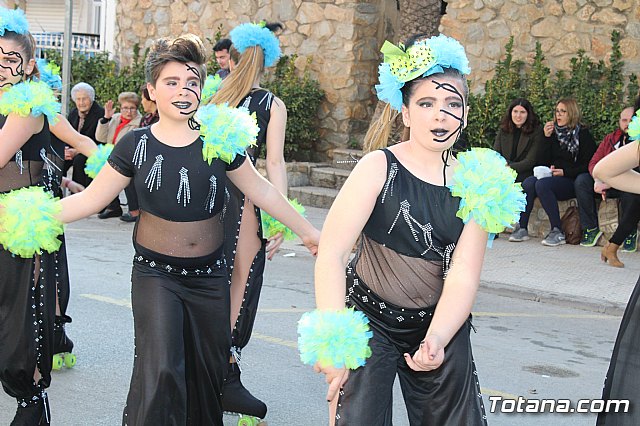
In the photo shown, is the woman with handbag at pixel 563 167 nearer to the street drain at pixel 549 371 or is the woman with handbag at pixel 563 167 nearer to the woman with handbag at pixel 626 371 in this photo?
the street drain at pixel 549 371

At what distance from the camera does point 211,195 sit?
469cm

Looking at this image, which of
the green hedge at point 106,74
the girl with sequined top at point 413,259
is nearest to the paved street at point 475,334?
the girl with sequined top at point 413,259

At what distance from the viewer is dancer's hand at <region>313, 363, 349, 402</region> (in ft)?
11.8

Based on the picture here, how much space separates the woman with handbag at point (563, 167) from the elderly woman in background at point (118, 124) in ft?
18.5

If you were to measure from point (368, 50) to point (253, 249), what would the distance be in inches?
422

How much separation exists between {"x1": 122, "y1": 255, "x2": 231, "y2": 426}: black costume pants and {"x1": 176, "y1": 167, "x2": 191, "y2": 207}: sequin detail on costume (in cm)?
31

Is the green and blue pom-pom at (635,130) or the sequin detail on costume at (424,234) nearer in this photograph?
the sequin detail on costume at (424,234)

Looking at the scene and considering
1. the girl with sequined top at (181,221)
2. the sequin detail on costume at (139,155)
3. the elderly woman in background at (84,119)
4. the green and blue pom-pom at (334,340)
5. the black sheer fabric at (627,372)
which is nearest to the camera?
the green and blue pom-pom at (334,340)

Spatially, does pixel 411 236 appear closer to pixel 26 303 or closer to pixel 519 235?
pixel 26 303

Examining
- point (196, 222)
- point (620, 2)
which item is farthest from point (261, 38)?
point (620, 2)

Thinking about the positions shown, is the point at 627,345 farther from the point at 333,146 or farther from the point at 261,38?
the point at 333,146

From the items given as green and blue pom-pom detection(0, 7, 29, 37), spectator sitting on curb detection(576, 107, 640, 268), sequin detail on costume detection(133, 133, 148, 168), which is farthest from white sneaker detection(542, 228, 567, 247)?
sequin detail on costume detection(133, 133, 148, 168)

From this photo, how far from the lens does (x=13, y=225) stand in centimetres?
474

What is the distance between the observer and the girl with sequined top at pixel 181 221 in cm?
449
